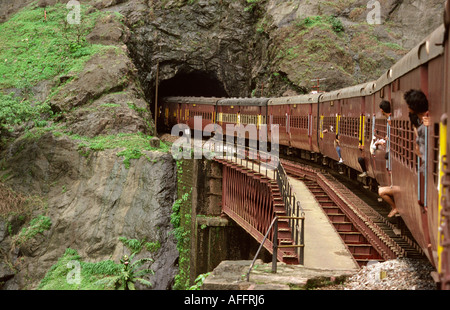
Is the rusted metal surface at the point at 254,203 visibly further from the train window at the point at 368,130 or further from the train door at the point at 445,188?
the train door at the point at 445,188

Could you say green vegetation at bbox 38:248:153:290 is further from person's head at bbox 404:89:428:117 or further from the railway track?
person's head at bbox 404:89:428:117

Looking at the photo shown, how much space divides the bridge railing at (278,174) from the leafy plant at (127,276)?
663cm

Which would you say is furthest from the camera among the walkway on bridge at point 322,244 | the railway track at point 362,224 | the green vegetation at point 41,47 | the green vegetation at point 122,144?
the green vegetation at point 41,47

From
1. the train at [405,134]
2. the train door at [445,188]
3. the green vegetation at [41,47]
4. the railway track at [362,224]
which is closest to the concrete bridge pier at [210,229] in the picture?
the train at [405,134]

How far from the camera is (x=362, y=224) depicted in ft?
44.4

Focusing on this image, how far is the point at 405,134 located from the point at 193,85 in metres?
53.8

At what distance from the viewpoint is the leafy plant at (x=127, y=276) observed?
80.7 ft

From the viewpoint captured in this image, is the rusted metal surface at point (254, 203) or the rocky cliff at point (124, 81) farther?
the rocky cliff at point (124, 81)

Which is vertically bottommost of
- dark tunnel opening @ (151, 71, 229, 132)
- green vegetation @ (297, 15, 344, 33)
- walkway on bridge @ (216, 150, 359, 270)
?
walkway on bridge @ (216, 150, 359, 270)

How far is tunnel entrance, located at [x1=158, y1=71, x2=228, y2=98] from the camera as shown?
5555 centimetres

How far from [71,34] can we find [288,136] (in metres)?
24.5

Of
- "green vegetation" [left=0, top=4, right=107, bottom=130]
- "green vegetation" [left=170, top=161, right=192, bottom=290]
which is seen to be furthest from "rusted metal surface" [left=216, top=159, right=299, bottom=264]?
"green vegetation" [left=0, top=4, right=107, bottom=130]

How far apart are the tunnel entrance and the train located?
29.2 meters

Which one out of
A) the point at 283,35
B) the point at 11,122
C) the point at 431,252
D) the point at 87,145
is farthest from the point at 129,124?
the point at 431,252
